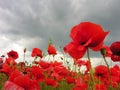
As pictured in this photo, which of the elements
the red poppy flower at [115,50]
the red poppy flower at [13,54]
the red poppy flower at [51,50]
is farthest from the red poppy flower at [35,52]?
the red poppy flower at [115,50]

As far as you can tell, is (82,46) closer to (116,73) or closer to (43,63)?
(116,73)

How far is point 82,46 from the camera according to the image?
69.4 inches

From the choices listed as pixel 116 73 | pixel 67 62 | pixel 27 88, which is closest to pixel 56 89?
pixel 67 62

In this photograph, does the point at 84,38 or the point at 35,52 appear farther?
the point at 35,52

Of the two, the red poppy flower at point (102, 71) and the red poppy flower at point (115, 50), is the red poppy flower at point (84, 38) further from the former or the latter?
the red poppy flower at point (102, 71)

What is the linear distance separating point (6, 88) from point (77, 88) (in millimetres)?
698

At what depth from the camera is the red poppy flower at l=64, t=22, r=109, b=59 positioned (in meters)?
1.75

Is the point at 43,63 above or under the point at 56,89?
above

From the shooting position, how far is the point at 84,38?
1827 mm

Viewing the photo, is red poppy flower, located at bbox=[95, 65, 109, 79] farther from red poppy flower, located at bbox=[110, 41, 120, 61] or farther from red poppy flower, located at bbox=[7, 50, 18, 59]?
red poppy flower, located at bbox=[7, 50, 18, 59]

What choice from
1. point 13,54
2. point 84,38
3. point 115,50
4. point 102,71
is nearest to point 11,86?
point 84,38

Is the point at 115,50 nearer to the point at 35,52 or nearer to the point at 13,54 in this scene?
the point at 35,52

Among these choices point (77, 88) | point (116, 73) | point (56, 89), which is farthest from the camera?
point (56, 89)

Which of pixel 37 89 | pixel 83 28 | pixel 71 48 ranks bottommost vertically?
pixel 37 89
